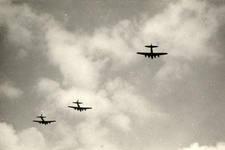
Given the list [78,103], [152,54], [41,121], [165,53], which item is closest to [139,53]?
[152,54]

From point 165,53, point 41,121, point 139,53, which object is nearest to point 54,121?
point 41,121

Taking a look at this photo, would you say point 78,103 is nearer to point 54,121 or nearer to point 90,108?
point 90,108

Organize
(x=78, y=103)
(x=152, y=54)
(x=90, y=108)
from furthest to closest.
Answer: (x=90, y=108) < (x=78, y=103) < (x=152, y=54)

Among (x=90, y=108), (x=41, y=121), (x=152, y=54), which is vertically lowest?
(x=41, y=121)

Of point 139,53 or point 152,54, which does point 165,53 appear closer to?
point 152,54

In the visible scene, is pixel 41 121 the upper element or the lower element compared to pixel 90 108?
lower

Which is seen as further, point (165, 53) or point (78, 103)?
point (78, 103)

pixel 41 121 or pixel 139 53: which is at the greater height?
pixel 139 53

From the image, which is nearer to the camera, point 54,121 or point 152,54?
point 152,54

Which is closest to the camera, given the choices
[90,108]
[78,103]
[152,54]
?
[152,54]
